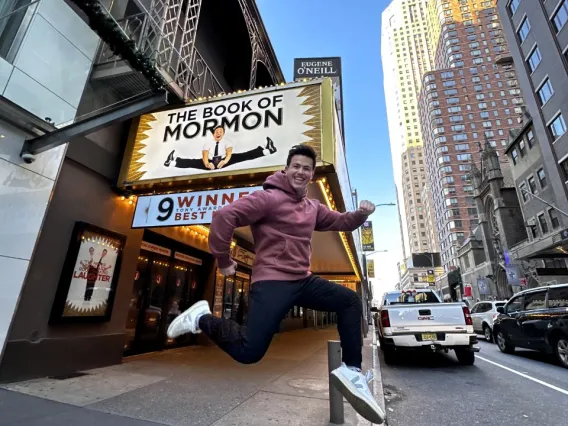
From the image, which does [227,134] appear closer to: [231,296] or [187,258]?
[187,258]

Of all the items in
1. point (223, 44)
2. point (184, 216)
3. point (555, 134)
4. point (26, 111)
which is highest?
point (555, 134)

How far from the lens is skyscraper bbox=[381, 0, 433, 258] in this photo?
13762 cm

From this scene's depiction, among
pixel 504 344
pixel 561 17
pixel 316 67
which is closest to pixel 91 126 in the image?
pixel 504 344

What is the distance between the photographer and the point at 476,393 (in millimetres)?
5105

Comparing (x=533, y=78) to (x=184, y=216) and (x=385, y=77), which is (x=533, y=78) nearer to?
(x=184, y=216)

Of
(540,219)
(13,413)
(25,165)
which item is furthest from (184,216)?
(540,219)

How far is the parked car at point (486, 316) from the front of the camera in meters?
13.9

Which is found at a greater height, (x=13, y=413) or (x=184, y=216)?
(x=184, y=216)

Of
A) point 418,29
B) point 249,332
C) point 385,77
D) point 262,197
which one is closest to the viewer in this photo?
point 249,332

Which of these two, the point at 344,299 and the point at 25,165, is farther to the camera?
the point at 25,165

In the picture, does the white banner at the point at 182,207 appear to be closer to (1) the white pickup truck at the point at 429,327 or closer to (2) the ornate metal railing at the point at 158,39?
(2) the ornate metal railing at the point at 158,39

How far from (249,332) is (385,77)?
213540 mm

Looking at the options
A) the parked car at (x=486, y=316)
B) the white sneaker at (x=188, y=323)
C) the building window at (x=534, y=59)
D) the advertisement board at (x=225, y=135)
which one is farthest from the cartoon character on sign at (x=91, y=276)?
the building window at (x=534, y=59)

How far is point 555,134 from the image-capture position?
24.9 m
